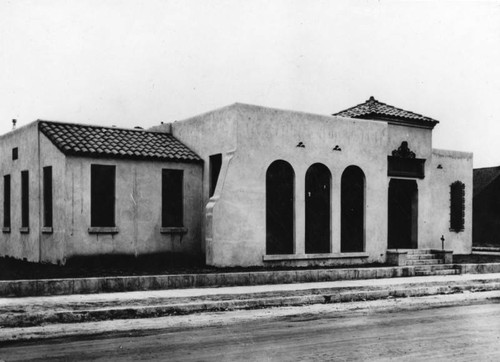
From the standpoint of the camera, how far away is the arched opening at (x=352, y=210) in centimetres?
2188

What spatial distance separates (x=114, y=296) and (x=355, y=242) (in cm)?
1087

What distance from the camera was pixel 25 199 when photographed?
2238cm

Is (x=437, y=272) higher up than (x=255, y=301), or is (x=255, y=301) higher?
(x=255, y=301)

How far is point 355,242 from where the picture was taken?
22062mm

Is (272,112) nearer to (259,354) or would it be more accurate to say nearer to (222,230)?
(222,230)

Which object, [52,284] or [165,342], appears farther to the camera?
[52,284]

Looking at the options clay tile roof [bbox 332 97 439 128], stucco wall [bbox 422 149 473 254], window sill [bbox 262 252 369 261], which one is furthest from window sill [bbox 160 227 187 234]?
stucco wall [bbox 422 149 473 254]

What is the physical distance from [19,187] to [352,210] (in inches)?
482

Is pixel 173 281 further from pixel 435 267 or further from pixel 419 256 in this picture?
pixel 419 256

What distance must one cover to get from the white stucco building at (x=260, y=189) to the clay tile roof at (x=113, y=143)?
0.29 feet

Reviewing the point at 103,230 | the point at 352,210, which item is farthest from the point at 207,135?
the point at 352,210

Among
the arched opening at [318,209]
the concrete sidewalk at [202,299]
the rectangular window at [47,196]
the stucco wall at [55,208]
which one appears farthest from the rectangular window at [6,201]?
the arched opening at [318,209]

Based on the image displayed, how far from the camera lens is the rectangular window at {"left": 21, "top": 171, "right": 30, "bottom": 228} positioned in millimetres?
22094

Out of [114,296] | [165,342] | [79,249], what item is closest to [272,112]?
[79,249]
